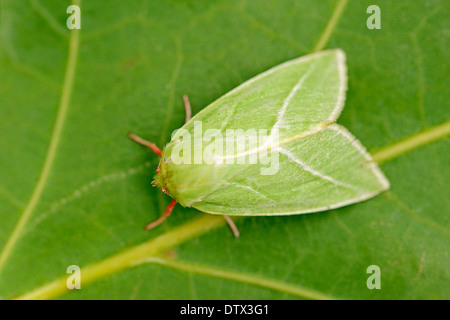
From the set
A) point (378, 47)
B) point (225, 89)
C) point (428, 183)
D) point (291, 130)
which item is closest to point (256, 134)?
point (291, 130)

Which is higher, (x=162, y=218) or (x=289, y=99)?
(x=289, y=99)

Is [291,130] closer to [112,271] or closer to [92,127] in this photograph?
[92,127]

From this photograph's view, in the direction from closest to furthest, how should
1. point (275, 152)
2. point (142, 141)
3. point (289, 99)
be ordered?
1. point (275, 152)
2. point (289, 99)
3. point (142, 141)

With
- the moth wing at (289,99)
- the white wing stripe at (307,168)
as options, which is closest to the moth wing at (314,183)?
the white wing stripe at (307,168)

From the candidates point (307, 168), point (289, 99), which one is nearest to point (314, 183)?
point (307, 168)

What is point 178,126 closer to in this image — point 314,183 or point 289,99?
point 289,99
